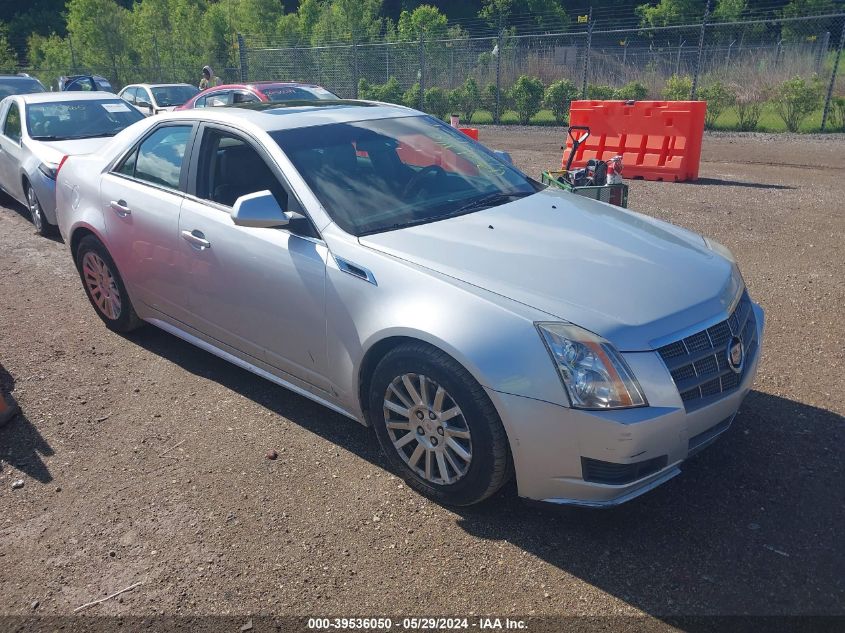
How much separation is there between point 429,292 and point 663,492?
150 centimetres

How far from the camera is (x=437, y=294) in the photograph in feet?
10.4

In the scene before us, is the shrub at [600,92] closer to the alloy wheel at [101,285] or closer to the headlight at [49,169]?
the headlight at [49,169]

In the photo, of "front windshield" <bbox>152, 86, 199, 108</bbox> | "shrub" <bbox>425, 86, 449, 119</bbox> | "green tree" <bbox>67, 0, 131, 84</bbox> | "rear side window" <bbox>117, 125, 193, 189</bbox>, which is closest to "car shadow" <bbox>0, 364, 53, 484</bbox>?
"rear side window" <bbox>117, 125, 193, 189</bbox>

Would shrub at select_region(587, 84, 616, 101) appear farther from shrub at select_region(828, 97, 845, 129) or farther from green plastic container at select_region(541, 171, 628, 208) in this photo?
green plastic container at select_region(541, 171, 628, 208)

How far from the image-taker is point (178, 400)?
458 cm

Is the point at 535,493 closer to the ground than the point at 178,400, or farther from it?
farther from it

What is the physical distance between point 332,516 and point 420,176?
1.97 metres

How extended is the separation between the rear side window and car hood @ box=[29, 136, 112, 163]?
3.69 m

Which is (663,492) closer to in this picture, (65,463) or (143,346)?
(65,463)

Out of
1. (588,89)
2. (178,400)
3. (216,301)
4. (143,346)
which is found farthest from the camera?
(588,89)

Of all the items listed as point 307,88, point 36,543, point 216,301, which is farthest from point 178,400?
point 307,88

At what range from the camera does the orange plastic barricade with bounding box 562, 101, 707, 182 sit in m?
11.4

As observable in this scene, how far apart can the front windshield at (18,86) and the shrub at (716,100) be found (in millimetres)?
15870

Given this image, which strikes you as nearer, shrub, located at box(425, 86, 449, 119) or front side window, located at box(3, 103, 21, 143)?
front side window, located at box(3, 103, 21, 143)
